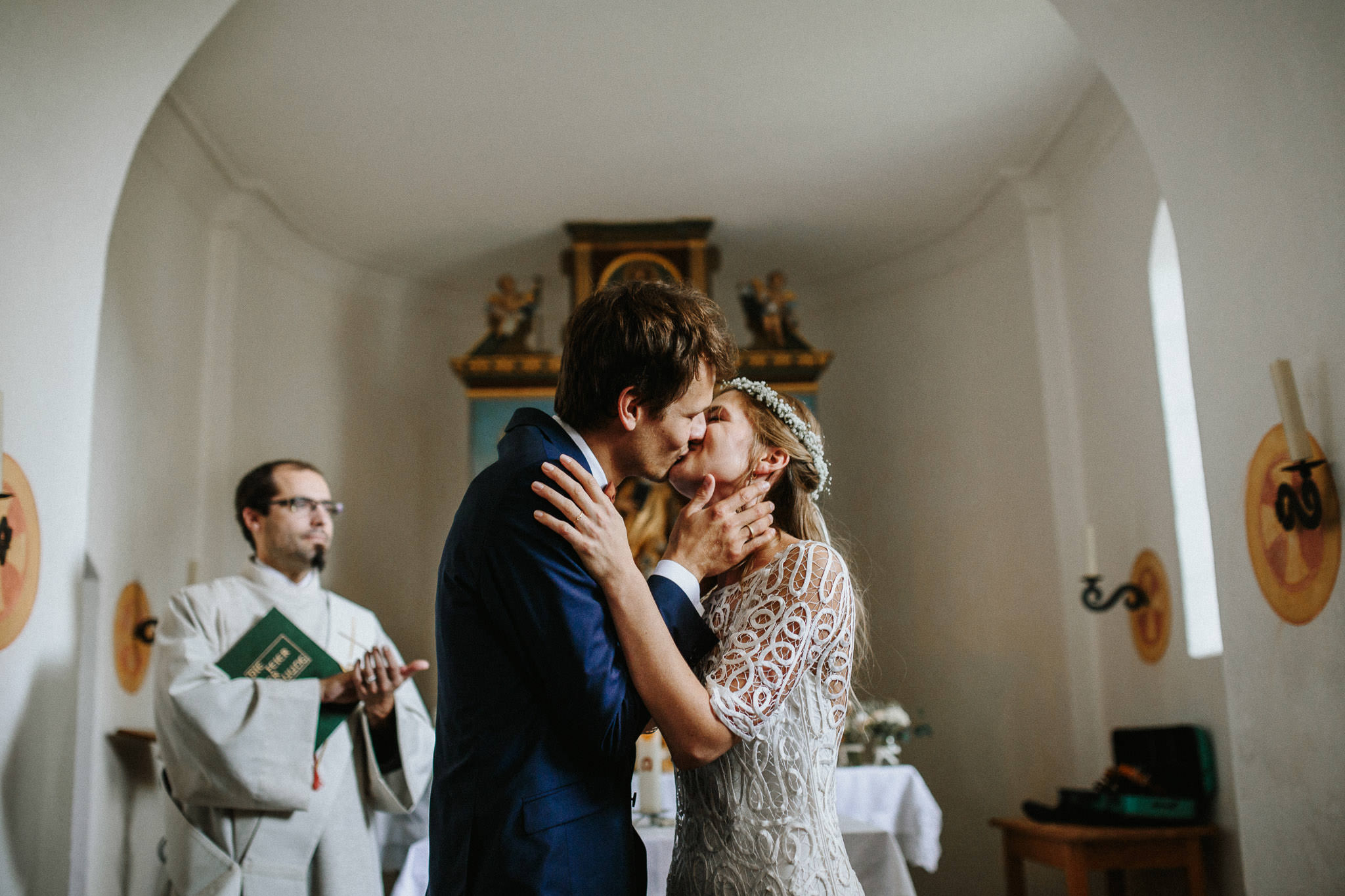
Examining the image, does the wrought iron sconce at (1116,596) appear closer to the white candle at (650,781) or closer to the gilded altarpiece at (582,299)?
the gilded altarpiece at (582,299)

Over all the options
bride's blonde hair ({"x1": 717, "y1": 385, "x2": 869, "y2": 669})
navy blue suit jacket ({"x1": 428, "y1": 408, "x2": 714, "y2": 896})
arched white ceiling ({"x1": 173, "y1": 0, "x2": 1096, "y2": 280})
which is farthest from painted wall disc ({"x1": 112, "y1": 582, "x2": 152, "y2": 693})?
navy blue suit jacket ({"x1": 428, "y1": 408, "x2": 714, "y2": 896})

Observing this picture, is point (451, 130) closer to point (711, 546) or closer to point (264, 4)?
point (264, 4)

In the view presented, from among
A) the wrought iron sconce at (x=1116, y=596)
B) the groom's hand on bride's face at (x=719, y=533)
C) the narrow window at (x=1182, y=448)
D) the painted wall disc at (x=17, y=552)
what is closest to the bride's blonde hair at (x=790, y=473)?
the groom's hand on bride's face at (x=719, y=533)

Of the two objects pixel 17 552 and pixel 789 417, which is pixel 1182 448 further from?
pixel 17 552

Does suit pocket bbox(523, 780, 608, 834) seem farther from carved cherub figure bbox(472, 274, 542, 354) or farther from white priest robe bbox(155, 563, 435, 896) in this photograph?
carved cherub figure bbox(472, 274, 542, 354)

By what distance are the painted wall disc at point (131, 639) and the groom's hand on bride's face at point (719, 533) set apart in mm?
3889

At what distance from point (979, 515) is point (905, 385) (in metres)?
1.17

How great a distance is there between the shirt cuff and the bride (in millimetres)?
120

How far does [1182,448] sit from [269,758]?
13.8ft

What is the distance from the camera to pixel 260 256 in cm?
703

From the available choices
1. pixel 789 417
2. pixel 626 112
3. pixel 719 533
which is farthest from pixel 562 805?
pixel 626 112

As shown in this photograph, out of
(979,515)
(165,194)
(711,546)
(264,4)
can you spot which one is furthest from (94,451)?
(979,515)

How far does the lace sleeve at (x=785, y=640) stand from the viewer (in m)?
2.05

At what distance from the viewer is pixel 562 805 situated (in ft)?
6.20
